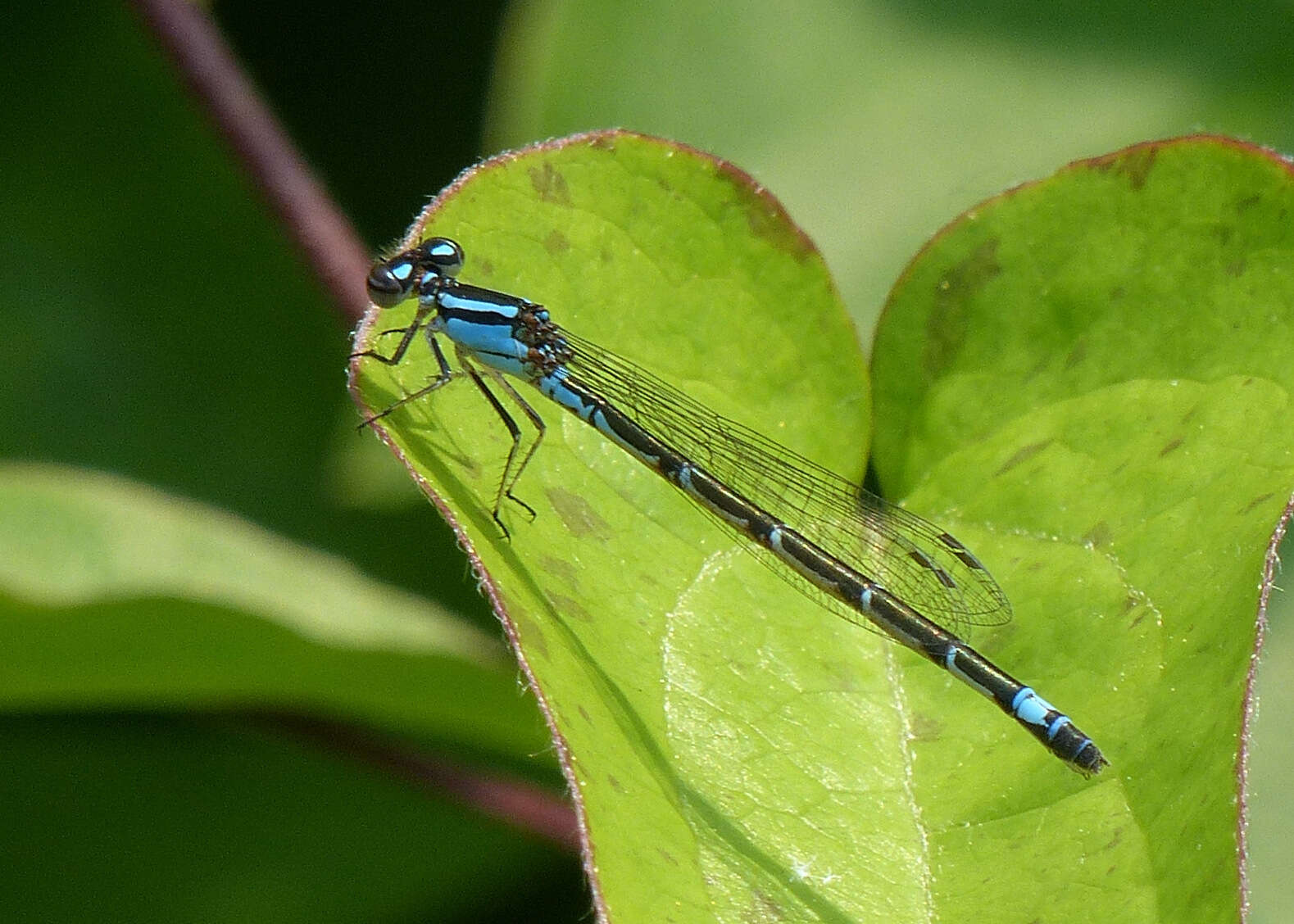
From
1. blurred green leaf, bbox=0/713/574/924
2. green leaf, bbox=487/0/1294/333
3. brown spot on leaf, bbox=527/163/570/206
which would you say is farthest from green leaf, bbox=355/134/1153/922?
blurred green leaf, bbox=0/713/574/924

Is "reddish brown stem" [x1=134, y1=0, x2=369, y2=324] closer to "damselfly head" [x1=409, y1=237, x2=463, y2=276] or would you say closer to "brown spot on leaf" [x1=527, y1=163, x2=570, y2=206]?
"damselfly head" [x1=409, y1=237, x2=463, y2=276]

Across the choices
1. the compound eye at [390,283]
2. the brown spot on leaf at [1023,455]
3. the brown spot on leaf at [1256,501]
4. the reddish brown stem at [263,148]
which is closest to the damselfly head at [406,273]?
the compound eye at [390,283]

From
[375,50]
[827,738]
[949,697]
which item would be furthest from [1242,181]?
[375,50]

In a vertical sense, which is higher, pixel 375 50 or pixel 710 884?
pixel 375 50

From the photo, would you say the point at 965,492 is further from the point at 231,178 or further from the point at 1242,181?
the point at 231,178

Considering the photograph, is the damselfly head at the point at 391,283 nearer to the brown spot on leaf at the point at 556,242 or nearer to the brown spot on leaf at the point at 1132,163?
the brown spot on leaf at the point at 556,242

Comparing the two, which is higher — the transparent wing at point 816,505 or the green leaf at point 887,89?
the green leaf at point 887,89
